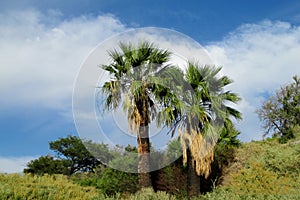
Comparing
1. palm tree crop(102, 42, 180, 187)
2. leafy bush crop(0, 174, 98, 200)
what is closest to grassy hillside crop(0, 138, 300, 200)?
leafy bush crop(0, 174, 98, 200)

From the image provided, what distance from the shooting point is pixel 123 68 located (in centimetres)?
1398

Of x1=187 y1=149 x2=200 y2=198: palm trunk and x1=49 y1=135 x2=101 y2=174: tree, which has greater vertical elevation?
x1=49 y1=135 x2=101 y2=174: tree

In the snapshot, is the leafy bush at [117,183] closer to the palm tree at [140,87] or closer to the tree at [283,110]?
the palm tree at [140,87]

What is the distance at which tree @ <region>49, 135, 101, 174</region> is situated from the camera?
3272cm

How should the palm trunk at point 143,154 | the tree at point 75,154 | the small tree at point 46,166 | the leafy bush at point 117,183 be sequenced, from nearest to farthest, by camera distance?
the palm trunk at point 143,154 < the leafy bush at point 117,183 < the small tree at point 46,166 < the tree at point 75,154

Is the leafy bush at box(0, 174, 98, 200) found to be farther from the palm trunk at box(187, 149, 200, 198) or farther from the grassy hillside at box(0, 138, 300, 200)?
the palm trunk at box(187, 149, 200, 198)

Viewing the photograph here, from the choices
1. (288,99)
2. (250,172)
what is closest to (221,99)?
(250,172)

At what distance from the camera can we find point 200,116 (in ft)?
43.5

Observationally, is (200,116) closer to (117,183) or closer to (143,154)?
(143,154)

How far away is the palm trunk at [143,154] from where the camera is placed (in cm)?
1320

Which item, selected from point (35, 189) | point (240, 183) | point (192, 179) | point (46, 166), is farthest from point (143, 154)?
point (46, 166)

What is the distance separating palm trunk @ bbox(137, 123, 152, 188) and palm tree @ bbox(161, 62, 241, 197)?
961 millimetres

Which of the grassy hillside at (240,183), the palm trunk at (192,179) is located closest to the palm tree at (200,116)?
the palm trunk at (192,179)

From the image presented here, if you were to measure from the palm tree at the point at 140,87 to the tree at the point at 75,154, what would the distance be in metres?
19.6
